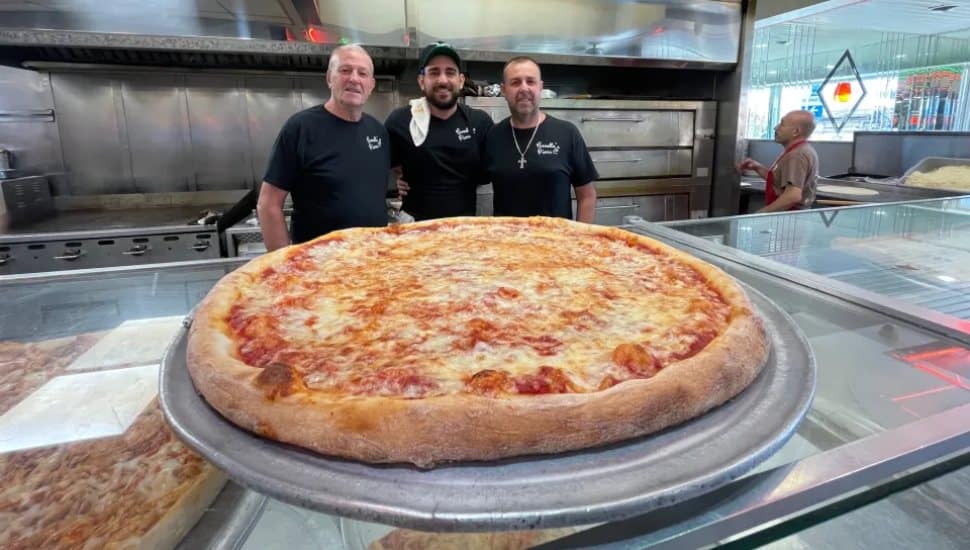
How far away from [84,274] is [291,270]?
63cm

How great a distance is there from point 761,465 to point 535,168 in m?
2.19

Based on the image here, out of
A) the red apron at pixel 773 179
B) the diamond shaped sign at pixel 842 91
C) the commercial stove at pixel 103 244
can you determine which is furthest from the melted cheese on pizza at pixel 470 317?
the diamond shaped sign at pixel 842 91

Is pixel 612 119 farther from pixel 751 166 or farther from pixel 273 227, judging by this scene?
pixel 273 227

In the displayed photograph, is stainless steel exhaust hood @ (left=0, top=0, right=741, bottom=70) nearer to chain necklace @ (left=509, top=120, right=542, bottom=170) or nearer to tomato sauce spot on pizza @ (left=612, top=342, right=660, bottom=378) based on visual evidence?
chain necklace @ (left=509, top=120, right=542, bottom=170)

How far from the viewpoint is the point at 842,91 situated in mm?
9875

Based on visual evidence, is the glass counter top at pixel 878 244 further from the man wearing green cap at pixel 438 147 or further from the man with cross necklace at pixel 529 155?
the man wearing green cap at pixel 438 147

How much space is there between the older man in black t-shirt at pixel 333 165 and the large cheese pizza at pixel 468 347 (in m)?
0.89

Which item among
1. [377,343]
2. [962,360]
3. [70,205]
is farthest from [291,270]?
[70,205]

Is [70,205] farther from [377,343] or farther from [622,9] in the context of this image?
[622,9]

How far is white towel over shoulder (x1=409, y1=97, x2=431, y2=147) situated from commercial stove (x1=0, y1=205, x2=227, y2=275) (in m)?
1.55

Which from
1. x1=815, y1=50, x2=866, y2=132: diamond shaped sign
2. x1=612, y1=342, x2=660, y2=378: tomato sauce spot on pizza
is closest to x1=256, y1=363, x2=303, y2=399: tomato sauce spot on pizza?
x1=612, y1=342, x2=660, y2=378: tomato sauce spot on pizza

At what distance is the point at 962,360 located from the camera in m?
0.99

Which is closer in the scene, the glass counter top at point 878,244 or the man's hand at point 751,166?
the glass counter top at point 878,244

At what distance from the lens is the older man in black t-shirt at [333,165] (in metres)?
2.47
